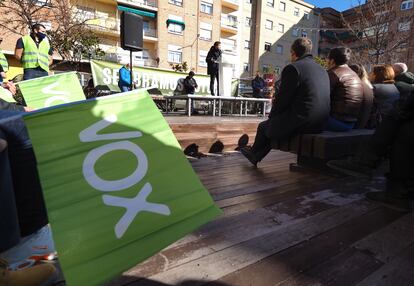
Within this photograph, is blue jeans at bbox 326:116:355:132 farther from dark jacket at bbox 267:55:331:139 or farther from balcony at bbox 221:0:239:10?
balcony at bbox 221:0:239:10

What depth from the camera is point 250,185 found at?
2717 millimetres

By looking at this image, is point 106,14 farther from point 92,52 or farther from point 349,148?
point 349,148

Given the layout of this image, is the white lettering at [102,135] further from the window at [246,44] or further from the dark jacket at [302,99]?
the window at [246,44]

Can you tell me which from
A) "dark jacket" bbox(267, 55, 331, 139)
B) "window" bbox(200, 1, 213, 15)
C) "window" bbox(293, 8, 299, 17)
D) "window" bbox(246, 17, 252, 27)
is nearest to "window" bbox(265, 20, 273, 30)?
"window" bbox(246, 17, 252, 27)

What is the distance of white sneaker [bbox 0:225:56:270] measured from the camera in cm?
140

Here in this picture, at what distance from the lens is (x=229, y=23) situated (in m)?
31.5

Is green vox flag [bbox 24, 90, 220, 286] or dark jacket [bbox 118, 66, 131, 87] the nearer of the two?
green vox flag [bbox 24, 90, 220, 286]

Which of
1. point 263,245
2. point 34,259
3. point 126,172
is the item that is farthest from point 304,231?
point 34,259

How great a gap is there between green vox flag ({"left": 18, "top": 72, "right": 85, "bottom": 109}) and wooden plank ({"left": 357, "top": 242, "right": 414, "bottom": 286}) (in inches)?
107

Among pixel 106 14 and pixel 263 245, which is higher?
pixel 106 14

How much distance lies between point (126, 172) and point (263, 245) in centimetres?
87

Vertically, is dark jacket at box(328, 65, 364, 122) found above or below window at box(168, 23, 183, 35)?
below

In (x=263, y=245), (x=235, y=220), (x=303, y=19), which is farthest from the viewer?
(x=303, y=19)

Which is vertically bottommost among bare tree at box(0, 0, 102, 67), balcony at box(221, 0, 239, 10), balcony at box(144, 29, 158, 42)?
bare tree at box(0, 0, 102, 67)
